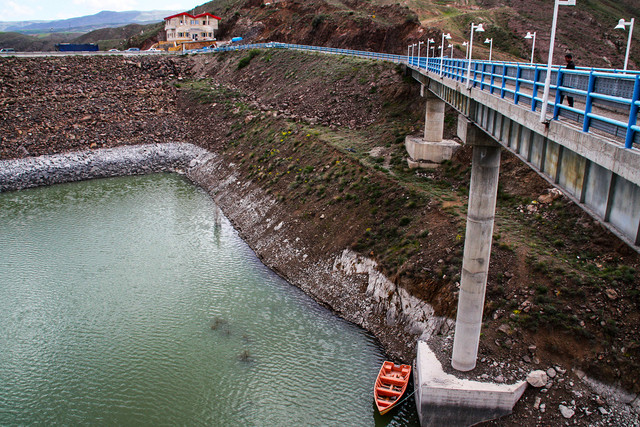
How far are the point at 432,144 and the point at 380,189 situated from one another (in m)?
5.54

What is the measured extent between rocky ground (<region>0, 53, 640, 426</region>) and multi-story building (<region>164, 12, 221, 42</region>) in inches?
993

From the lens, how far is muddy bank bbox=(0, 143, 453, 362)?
74.2 ft

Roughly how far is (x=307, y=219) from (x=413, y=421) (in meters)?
16.5

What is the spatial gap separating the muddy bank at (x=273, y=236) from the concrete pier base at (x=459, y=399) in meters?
3.28

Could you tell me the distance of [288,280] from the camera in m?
29.1

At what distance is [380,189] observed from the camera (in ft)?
100

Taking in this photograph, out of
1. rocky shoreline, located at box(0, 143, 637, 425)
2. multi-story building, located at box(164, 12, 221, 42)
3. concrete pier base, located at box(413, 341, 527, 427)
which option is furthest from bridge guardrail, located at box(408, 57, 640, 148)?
multi-story building, located at box(164, 12, 221, 42)

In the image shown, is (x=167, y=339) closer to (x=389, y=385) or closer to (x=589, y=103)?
(x=389, y=385)

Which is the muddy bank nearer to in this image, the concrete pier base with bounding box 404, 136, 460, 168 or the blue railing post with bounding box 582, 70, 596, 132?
the concrete pier base with bounding box 404, 136, 460, 168

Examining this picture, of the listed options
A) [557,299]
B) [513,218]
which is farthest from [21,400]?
[513,218]

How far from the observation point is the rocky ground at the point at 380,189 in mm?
17875

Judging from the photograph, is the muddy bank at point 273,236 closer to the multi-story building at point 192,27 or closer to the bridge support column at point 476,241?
the bridge support column at point 476,241

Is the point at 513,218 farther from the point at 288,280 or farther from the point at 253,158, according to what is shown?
the point at 253,158

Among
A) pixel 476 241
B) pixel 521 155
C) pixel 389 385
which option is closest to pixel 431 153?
pixel 476 241
